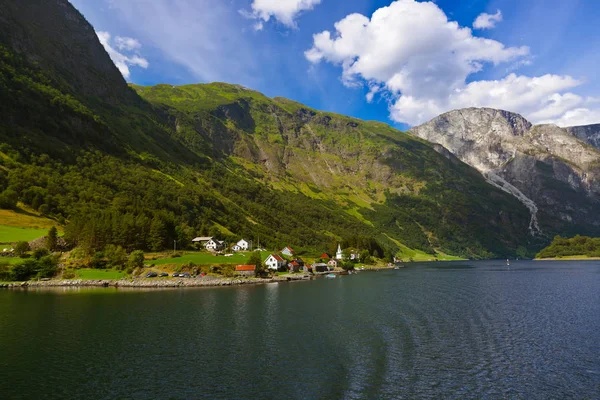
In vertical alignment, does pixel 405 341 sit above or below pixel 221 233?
below

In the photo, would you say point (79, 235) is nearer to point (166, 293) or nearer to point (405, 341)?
point (166, 293)

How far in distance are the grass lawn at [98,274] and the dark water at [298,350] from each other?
107 ft

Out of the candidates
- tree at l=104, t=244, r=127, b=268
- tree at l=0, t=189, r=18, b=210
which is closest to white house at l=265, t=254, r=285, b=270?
tree at l=104, t=244, r=127, b=268

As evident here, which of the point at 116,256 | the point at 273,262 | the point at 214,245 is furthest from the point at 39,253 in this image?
the point at 273,262

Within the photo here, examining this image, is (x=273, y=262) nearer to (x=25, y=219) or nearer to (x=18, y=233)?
(x=18, y=233)

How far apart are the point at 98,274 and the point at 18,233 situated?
31391 millimetres

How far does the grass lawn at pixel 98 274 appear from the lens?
334 ft

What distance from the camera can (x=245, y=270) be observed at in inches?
4633

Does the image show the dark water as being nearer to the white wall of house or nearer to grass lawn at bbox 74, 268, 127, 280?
grass lawn at bbox 74, 268, 127, 280

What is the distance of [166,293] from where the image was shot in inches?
3324

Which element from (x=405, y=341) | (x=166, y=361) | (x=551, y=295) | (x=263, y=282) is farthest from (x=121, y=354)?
(x=551, y=295)

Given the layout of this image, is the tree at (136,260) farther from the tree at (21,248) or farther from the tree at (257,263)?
the tree at (257,263)

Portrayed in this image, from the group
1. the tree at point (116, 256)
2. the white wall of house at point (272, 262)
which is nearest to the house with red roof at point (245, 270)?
the white wall of house at point (272, 262)

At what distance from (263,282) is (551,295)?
7441cm
